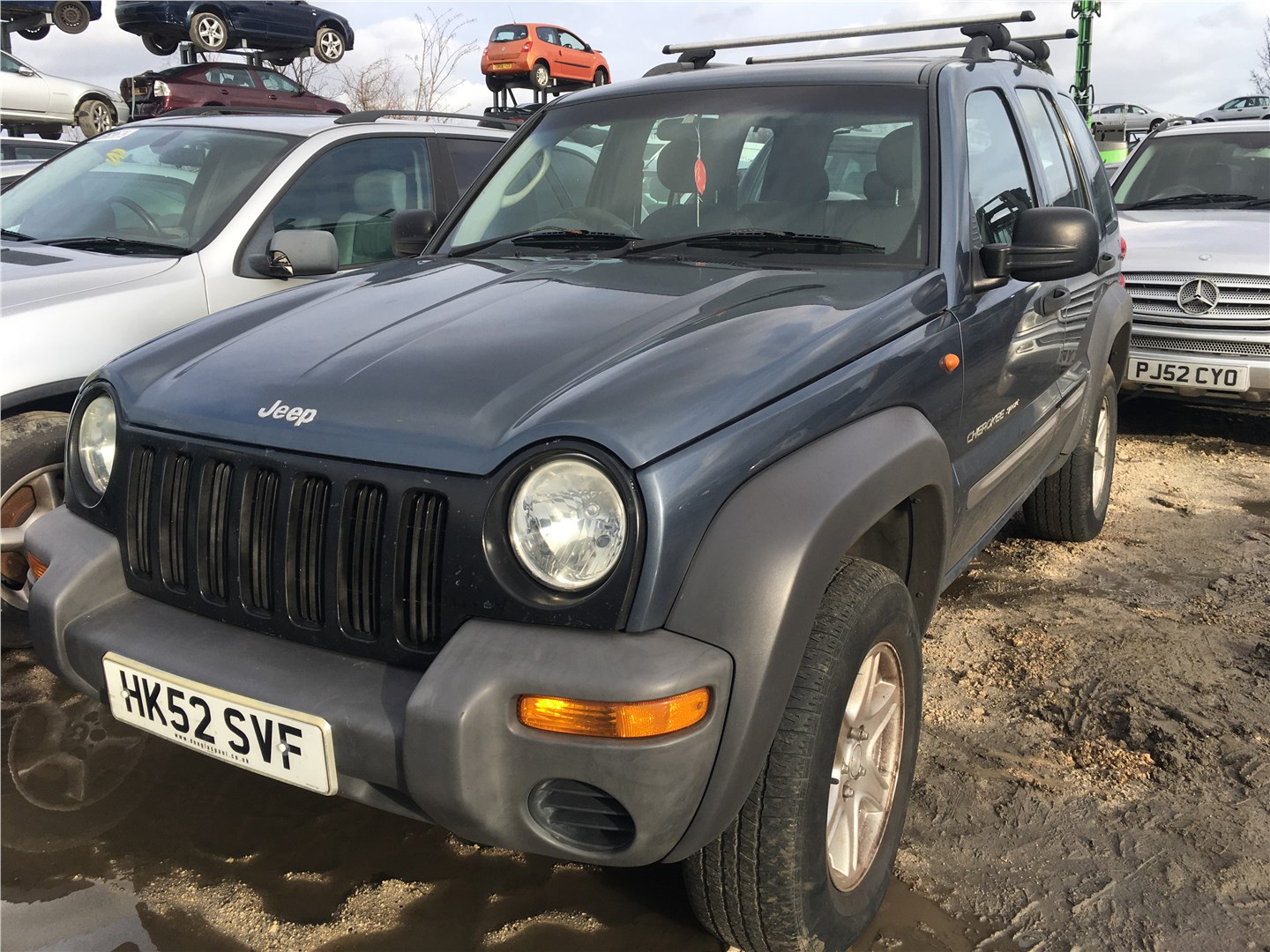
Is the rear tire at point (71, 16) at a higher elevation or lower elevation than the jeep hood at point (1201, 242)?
higher

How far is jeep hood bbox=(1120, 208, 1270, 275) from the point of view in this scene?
595 centimetres

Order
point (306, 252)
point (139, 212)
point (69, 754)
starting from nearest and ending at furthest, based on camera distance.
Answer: point (69, 754), point (306, 252), point (139, 212)

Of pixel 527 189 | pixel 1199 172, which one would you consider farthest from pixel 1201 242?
pixel 527 189

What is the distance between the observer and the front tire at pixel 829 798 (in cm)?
185

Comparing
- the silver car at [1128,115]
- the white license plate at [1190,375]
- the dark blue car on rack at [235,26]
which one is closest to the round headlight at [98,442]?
the white license plate at [1190,375]

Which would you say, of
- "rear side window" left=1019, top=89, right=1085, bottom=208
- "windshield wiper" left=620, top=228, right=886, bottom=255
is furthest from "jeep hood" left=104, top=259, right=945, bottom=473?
"rear side window" left=1019, top=89, right=1085, bottom=208

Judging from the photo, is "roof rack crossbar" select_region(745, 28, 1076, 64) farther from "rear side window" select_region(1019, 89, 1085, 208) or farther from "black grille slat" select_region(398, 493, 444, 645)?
"black grille slat" select_region(398, 493, 444, 645)

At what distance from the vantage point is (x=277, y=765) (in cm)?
187

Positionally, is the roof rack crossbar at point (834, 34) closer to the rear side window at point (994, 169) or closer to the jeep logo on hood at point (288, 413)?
the rear side window at point (994, 169)

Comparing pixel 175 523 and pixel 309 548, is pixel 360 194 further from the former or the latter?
pixel 309 548

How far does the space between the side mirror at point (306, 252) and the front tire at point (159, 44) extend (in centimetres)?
1728

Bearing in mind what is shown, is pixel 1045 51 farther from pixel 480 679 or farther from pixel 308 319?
pixel 480 679

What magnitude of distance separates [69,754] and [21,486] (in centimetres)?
89

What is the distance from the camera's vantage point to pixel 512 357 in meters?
2.10
